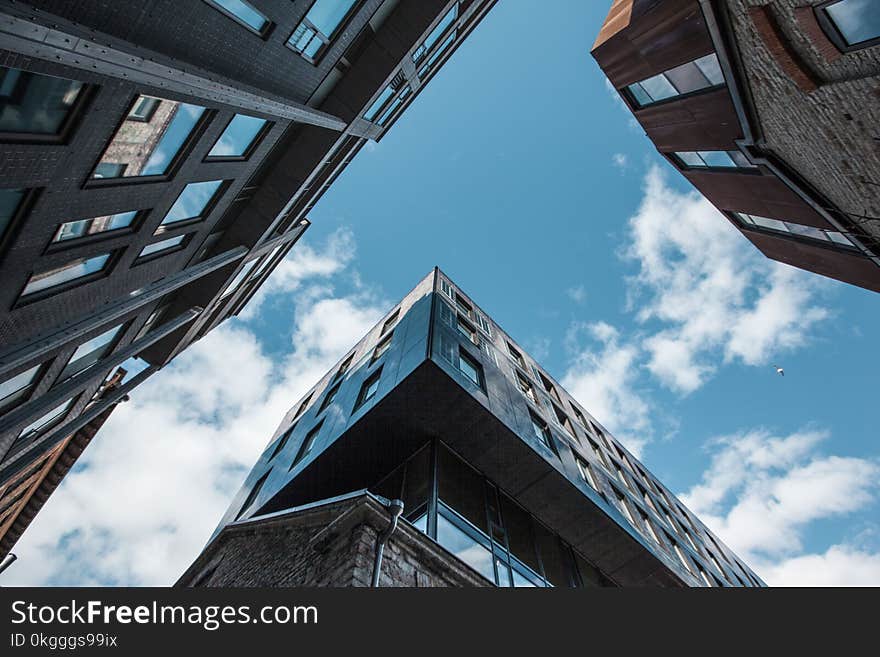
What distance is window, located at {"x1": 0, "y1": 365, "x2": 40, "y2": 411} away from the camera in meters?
9.66

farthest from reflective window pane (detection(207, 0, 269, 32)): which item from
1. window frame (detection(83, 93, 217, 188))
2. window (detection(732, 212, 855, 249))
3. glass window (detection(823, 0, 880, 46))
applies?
window (detection(732, 212, 855, 249))

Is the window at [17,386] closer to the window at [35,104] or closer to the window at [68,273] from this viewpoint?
the window at [68,273]

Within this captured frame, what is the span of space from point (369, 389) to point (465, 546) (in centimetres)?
653

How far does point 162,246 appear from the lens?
38.9 ft

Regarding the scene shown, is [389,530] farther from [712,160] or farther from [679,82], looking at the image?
[712,160]

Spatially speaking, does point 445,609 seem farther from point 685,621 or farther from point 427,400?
point 427,400

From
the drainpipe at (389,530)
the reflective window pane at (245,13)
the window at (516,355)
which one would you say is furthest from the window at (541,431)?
the reflective window pane at (245,13)

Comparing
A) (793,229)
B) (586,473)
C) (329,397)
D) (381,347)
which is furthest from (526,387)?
(793,229)

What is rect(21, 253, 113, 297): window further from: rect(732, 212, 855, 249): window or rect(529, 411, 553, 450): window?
rect(732, 212, 855, 249): window

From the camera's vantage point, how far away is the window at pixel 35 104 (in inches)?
225

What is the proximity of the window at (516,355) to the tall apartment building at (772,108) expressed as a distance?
35.7 feet

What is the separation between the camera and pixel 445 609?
483 centimetres

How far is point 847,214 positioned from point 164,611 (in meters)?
16.1

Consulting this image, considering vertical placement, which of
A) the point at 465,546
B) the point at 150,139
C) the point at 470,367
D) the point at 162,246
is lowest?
the point at 465,546
